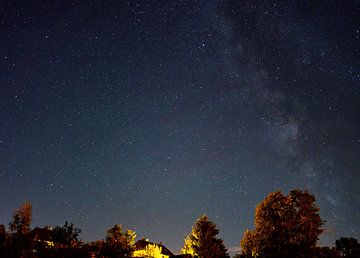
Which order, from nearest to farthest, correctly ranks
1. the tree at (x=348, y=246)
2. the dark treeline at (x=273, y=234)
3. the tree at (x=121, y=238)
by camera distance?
the tree at (x=121, y=238), the dark treeline at (x=273, y=234), the tree at (x=348, y=246)

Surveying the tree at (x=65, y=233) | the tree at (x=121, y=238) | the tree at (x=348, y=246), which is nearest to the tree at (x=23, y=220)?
the tree at (x=65, y=233)

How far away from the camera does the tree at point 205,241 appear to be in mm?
41344

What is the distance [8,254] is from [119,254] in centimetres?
1376

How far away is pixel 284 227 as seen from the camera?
43.8 m

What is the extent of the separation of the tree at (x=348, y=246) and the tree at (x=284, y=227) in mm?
18669

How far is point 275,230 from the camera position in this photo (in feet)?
145

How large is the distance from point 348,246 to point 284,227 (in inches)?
998

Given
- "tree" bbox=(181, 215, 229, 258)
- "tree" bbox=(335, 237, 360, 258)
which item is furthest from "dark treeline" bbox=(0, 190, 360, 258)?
"tree" bbox=(335, 237, 360, 258)

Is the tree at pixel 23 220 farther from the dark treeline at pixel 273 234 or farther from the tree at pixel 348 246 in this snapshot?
the tree at pixel 348 246

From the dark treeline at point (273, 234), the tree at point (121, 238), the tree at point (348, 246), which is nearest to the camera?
the tree at point (121, 238)

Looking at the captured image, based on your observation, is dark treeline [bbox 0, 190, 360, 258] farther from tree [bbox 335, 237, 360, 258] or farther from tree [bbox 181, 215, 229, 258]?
tree [bbox 335, 237, 360, 258]

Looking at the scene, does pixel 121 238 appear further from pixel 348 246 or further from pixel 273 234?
pixel 348 246

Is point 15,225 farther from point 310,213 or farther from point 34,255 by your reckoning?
point 310,213

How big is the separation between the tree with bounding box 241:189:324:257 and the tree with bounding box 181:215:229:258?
5114mm
